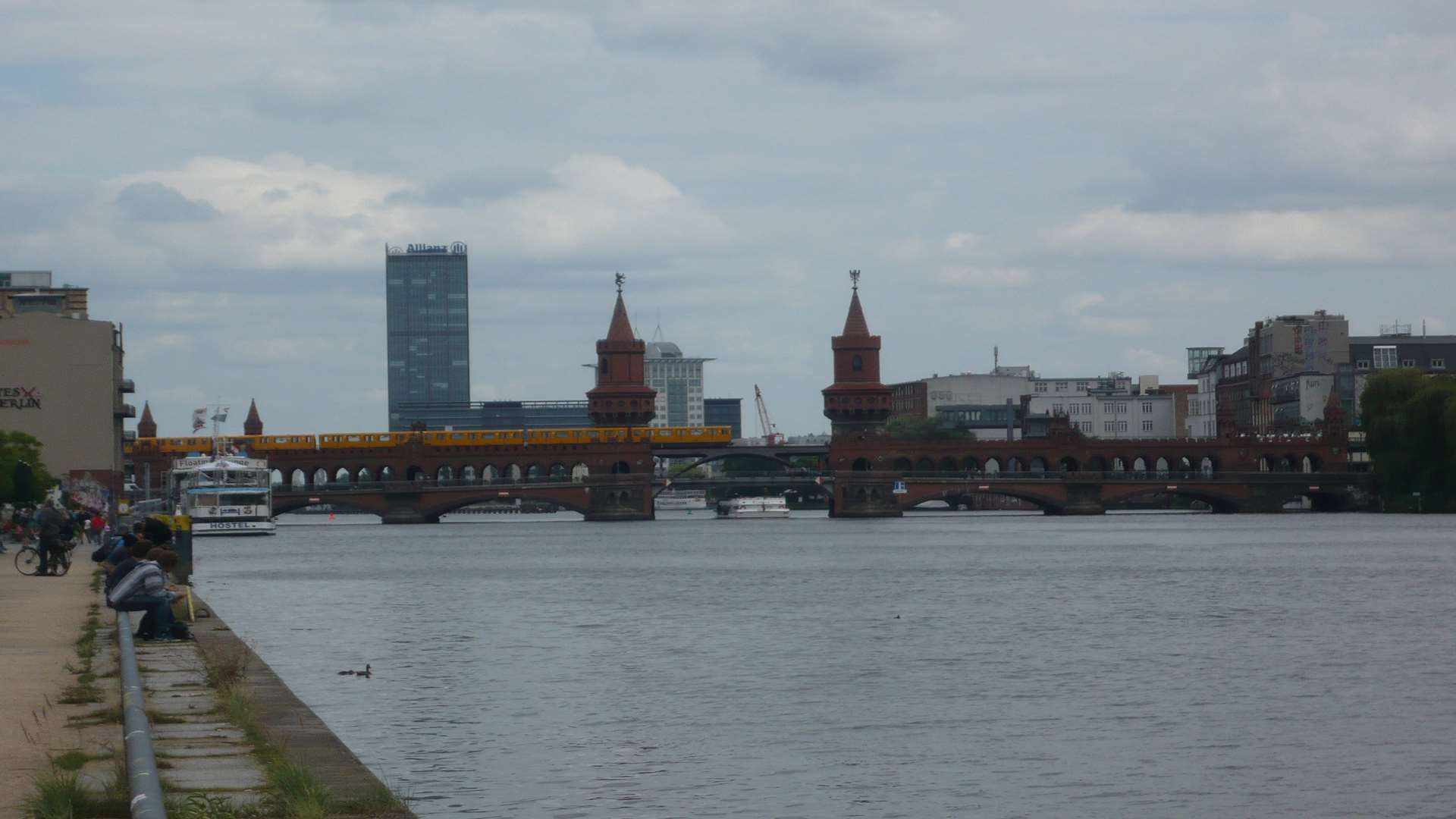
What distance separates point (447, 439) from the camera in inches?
7308

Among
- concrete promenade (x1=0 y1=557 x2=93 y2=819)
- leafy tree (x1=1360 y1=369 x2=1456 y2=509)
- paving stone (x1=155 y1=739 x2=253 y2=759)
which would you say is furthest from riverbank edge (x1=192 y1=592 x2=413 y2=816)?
leafy tree (x1=1360 y1=369 x2=1456 y2=509)

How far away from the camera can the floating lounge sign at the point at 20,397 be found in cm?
12456

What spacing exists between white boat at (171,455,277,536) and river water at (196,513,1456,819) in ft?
169

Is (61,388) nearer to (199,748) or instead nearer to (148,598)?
(148,598)

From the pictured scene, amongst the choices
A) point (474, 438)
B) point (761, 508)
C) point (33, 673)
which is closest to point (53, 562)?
point (33, 673)

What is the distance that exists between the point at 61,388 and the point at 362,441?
5903 cm

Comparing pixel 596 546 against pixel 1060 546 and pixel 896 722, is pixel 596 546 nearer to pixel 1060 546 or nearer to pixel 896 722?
pixel 1060 546

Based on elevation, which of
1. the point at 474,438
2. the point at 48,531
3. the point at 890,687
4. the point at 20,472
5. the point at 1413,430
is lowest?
the point at 890,687

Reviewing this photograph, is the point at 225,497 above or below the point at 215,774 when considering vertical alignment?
above

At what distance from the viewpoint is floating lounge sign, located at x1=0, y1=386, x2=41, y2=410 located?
409ft

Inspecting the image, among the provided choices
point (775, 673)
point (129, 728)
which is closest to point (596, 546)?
point (775, 673)

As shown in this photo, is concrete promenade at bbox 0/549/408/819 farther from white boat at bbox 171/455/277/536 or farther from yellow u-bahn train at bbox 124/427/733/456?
yellow u-bahn train at bbox 124/427/733/456

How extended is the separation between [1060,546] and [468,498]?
268 feet

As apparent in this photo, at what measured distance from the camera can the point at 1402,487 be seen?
142m
